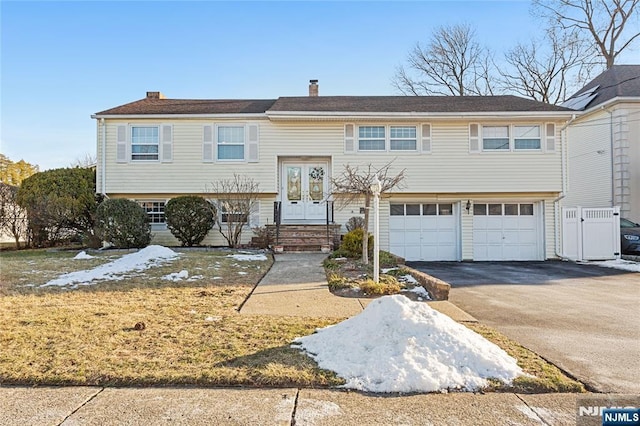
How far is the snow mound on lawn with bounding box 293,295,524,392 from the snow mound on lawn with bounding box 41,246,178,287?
613 centimetres

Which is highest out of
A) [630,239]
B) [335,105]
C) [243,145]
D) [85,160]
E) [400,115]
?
[85,160]

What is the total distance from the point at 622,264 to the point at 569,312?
29.9 ft

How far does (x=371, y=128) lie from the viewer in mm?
15164

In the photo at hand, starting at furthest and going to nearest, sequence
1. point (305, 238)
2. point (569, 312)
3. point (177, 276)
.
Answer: point (305, 238)
point (177, 276)
point (569, 312)

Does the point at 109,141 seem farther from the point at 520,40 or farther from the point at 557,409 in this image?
the point at 520,40

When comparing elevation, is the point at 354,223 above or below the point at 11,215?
below

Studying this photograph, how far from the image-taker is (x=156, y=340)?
459cm

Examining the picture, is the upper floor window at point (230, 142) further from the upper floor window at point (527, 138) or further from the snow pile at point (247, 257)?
the upper floor window at point (527, 138)

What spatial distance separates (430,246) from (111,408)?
13.7 m

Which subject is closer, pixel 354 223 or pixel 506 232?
pixel 354 223

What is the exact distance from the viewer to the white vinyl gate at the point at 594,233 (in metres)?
14.2

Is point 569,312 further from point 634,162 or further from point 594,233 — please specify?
point 634,162

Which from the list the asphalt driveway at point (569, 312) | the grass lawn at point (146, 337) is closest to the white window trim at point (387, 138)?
the asphalt driveway at point (569, 312)

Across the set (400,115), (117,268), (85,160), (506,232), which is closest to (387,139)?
(400,115)
